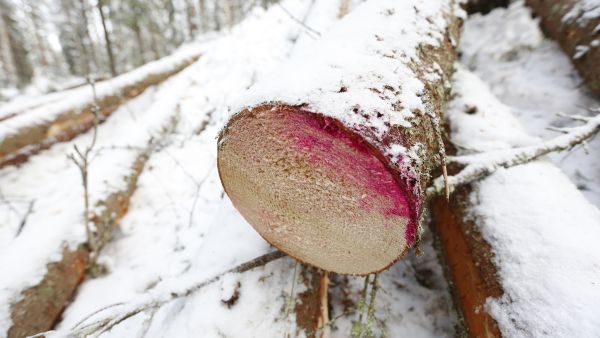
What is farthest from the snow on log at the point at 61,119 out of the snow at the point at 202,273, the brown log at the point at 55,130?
the snow at the point at 202,273

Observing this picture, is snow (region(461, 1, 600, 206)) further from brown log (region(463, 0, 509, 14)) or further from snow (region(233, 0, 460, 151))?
snow (region(233, 0, 460, 151))

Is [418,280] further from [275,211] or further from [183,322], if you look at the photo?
[183,322]

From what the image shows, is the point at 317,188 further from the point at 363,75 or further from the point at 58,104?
the point at 58,104

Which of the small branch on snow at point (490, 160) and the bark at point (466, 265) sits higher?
the small branch on snow at point (490, 160)

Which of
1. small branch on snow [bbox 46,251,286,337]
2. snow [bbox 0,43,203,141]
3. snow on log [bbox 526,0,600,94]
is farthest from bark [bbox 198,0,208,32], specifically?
small branch on snow [bbox 46,251,286,337]

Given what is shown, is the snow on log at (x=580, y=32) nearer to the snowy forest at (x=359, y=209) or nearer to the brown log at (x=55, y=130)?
the snowy forest at (x=359, y=209)

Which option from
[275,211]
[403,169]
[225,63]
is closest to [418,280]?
[275,211]

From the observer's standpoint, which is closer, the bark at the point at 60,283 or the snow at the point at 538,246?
the snow at the point at 538,246
